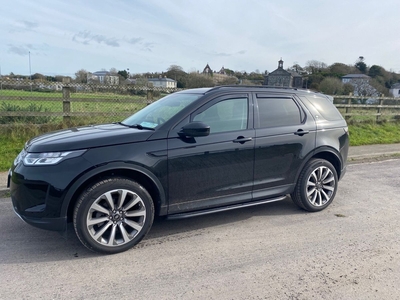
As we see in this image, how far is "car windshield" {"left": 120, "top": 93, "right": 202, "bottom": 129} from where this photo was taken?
379cm

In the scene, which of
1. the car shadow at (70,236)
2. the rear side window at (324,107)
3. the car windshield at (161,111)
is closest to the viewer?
the car shadow at (70,236)

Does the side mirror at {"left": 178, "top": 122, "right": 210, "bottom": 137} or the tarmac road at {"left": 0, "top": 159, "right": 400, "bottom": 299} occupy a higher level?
the side mirror at {"left": 178, "top": 122, "right": 210, "bottom": 137}

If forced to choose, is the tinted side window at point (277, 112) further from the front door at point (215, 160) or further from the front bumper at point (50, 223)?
the front bumper at point (50, 223)

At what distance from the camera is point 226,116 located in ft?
13.0

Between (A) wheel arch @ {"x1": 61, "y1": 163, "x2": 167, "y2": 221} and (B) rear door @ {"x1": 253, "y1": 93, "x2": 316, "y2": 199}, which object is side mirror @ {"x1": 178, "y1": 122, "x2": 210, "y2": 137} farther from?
(B) rear door @ {"x1": 253, "y1": 93, "x2": 316, "y2": 199}

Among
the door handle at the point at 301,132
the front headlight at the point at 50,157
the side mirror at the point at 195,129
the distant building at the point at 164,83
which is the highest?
the distant building at the point at 164,83

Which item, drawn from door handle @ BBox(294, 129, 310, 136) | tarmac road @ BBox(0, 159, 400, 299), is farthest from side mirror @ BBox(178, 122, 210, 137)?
door handle @ BBox(294, 129, 310, 136)

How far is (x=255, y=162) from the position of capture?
13.3ft

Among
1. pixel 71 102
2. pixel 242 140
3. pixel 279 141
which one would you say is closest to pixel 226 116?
pixel 242 140

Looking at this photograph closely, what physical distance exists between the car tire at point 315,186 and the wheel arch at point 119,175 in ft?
6.91

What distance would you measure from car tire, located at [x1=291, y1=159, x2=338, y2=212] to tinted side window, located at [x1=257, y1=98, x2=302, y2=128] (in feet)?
2.38

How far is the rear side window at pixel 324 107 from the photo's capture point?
479 centimetres

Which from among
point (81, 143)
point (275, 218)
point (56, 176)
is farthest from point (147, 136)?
point (275, 218)

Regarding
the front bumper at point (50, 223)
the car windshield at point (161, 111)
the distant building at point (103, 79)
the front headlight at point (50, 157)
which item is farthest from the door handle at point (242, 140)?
the distant building at point (103, 79)
